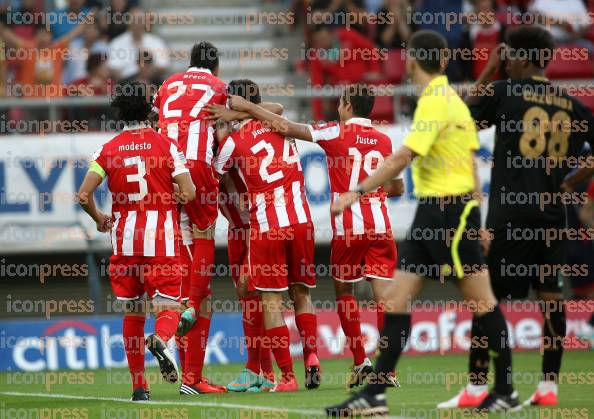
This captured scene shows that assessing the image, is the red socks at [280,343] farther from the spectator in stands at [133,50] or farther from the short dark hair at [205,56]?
the spectator in stands at [133,50]

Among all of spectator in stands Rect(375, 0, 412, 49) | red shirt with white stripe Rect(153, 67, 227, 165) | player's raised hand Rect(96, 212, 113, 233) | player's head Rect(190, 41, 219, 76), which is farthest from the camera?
spectator in stands Rect(375, 0, 412, 49)

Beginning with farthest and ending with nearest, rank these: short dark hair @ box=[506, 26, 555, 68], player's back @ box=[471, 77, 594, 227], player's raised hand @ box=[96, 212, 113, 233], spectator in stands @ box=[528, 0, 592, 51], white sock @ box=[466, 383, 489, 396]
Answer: spectator in stands @ box=[528, 0, 592, 51], player's raised hand @ box=[96, 212, 113, 233], player's back @ box=[471, 77, 594, 227], short dark hair @ box=[506, 26, 555, 68], white sock @ box=[466, 383, 489, 396]

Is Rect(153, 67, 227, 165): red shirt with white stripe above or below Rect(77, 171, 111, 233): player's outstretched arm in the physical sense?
above

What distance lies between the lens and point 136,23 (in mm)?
17062

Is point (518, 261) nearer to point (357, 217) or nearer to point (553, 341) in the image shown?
point (553, 341)

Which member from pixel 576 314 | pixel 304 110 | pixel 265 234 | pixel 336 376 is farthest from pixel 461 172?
pixel 304 110

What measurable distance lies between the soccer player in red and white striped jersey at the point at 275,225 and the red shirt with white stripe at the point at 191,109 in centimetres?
36

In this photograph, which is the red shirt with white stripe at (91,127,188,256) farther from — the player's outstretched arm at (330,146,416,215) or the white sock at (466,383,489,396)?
the white sock at (466,383,489,396)

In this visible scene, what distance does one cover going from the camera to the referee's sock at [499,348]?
766 centimetres

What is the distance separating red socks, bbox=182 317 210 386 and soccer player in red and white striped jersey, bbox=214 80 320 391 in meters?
0.61

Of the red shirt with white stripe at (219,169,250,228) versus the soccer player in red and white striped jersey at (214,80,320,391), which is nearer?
the soccer player in red and white striped jersey at (214,80,320,391)

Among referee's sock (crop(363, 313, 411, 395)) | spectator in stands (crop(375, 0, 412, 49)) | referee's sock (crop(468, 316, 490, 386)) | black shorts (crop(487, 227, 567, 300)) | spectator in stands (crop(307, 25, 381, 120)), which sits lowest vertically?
referee's sock (crop(468, 316, 490, 386))

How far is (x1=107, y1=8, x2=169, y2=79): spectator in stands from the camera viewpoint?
16.9m

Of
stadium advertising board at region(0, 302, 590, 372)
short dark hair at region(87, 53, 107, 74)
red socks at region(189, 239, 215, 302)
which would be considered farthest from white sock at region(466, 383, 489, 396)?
short dark hair at region(87, 53, 107, 74)
